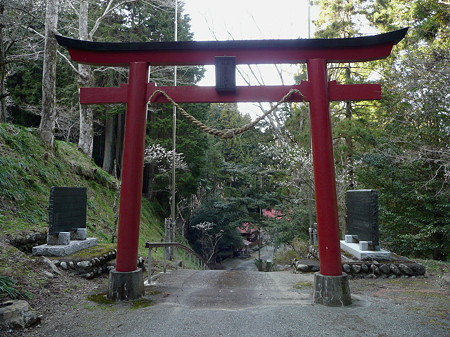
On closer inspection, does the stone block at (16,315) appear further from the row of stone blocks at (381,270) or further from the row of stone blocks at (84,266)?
the row of stone blocks at (381,270)

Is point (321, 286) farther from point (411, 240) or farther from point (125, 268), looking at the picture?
point (411, 240)

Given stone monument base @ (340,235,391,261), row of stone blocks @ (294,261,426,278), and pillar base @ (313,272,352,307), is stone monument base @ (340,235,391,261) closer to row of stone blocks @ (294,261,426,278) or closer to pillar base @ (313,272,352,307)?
row of stone blocks @ (294,261,426,278)

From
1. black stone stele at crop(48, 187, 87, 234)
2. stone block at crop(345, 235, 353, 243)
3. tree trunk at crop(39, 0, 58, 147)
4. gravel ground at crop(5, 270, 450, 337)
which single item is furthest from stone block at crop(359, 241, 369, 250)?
tree trunk at crop(39, 0, 58, 147)

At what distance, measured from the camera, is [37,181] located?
26.1 ft

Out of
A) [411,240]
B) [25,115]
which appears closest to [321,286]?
[411,240]

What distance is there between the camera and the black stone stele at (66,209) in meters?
5.48

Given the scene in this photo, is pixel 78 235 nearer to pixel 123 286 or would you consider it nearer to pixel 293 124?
pixel 123 286

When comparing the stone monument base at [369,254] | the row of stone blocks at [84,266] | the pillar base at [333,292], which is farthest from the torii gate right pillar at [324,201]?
the row of stone blocks at [84,266]

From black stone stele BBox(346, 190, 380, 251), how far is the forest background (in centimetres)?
231

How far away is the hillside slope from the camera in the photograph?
6523 millimetres

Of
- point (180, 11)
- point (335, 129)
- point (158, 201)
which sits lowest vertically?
point (158, 201)

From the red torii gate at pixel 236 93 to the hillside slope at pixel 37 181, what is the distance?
2.67 meters

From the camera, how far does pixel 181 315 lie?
3.51 meters

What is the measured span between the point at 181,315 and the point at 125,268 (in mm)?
1131
